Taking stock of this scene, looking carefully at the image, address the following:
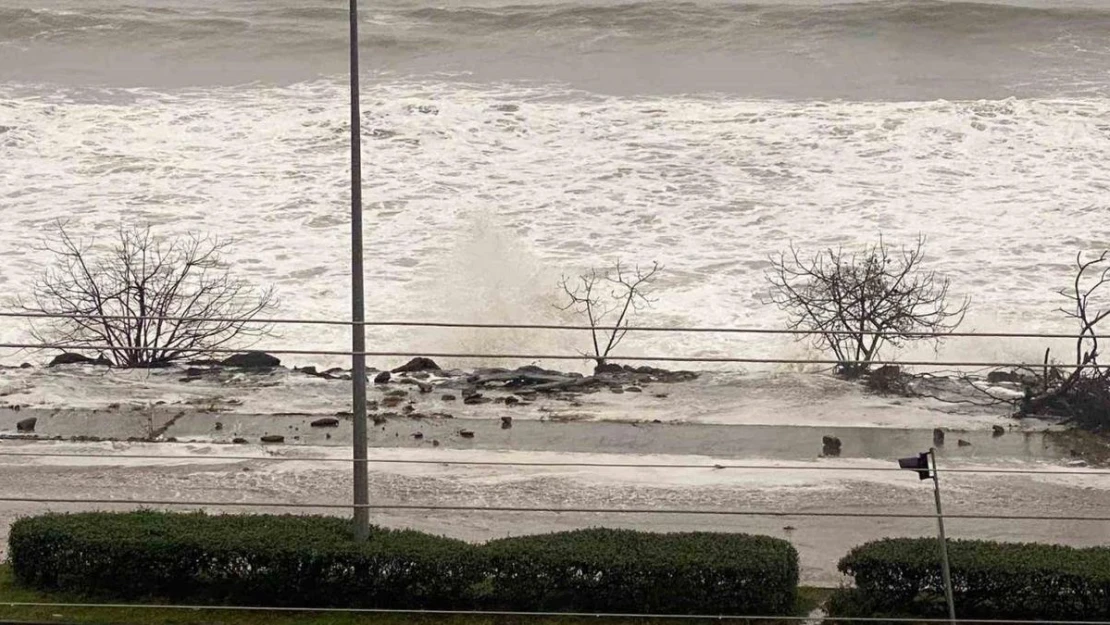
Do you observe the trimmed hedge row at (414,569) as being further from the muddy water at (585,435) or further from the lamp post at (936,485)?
the muddy water at (585,435)

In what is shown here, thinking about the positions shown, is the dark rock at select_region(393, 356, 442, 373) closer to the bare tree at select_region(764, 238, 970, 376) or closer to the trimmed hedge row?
the bare tree at select_region(764, 238, 970, 376)

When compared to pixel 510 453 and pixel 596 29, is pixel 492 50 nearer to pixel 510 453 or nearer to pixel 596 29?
pixel 596 29

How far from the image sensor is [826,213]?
2742 centimetres

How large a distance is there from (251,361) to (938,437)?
9.01 meters

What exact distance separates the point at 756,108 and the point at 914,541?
21929mm

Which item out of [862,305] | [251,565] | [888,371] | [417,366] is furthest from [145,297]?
[251,565]

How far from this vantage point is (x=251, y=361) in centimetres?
1988

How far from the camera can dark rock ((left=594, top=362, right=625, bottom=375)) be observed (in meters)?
19.9

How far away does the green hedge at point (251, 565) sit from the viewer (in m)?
11.4

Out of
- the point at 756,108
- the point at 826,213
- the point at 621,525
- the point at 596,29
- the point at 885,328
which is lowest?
the point at 621,525

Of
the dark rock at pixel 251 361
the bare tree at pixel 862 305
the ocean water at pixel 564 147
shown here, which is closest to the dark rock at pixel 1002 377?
the bare tree at pixel 862 305

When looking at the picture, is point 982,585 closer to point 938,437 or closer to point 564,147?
point 938,437

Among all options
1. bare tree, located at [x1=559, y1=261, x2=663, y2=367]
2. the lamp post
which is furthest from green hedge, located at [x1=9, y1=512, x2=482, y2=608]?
bare tree, located at [x1=559, y1=261, x2=663, y2=367]

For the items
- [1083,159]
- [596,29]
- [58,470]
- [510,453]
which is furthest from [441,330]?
[596,29]
